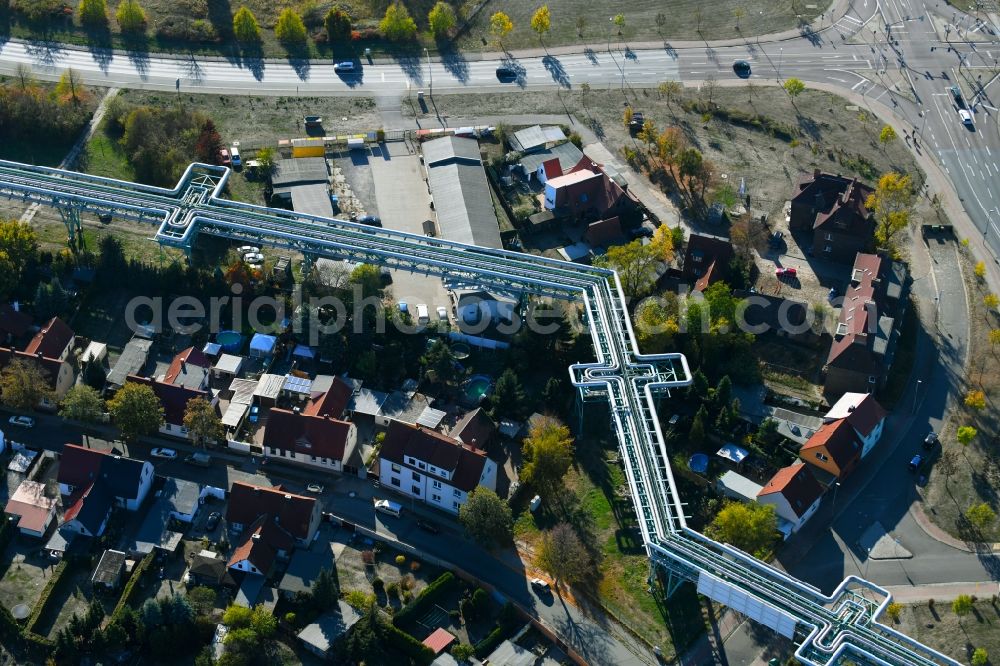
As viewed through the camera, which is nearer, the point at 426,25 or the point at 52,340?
the point at 52,340

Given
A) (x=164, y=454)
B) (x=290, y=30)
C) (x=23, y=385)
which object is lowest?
(x=164, y=454)

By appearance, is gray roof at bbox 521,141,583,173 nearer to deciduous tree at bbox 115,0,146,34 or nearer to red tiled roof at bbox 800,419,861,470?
red tiled roof at bbox 800,419,861,470

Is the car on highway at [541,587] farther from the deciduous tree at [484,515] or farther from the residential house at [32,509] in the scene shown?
the residential house at [32,509]

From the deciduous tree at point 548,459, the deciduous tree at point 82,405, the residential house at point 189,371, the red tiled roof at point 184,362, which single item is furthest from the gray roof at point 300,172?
the deciduous tree at point 548,459

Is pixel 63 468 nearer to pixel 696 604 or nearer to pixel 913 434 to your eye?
pixel 696 604

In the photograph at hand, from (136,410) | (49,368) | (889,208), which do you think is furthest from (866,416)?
(49,368)

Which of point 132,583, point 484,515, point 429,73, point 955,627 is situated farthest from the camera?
point 429,73

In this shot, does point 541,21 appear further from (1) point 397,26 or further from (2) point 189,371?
(2) point 189,371
